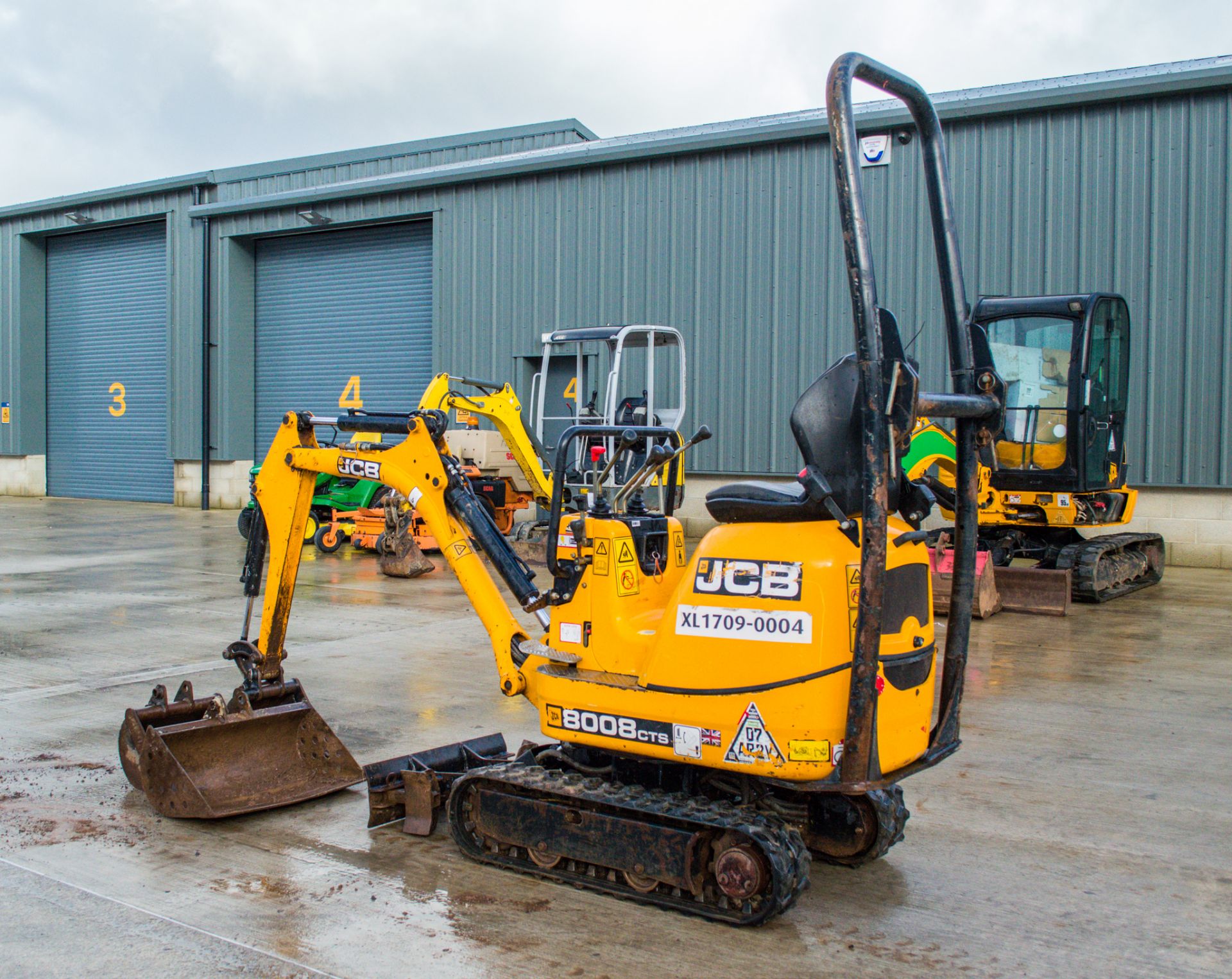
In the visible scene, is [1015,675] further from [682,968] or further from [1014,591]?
[682,968]

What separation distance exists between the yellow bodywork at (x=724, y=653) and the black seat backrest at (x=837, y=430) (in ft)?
0.59

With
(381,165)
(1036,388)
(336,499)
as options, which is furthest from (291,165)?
(1036,388)

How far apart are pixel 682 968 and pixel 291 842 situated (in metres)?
1.82

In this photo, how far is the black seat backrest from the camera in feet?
11.0

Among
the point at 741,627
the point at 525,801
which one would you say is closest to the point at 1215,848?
the point at 741,627

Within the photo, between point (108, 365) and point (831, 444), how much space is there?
26234 millimetres

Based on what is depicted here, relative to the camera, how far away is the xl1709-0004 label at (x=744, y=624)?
11.5 feet

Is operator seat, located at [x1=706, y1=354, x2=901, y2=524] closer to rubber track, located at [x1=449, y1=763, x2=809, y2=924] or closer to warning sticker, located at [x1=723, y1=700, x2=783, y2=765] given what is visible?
warning sticker, located at [x1=723, y1=700, x2=783, y2=765]

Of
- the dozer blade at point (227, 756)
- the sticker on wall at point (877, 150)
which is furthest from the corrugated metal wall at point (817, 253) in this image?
the dozer blade at point (227, 756)

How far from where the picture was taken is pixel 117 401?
85.2 feet

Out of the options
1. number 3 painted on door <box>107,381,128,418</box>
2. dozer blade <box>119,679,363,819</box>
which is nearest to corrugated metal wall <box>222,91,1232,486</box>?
number 3 painted on door <box>107,381,128,418</box>

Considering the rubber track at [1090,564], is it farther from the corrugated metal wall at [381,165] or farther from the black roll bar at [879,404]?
the corrugated metal wall at [381,165]

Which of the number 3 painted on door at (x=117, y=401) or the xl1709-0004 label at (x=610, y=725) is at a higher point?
the number 3 painted on door at (x=117, y=401)

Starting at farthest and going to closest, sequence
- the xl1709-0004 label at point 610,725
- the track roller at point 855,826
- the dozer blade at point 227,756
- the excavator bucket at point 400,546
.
Result: 1. the excavator bucket at point 400,546
2. the dozer blade at point 227,756
3. the track roller at point 855,826
4. the xl1709-0004 label at point 610,725
